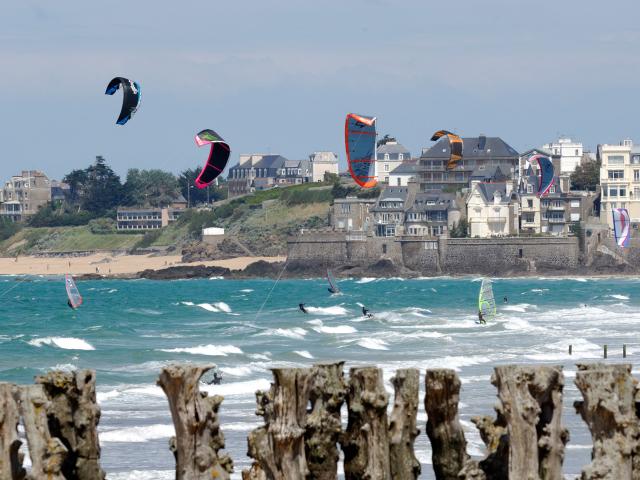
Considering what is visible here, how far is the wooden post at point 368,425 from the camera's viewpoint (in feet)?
35.2

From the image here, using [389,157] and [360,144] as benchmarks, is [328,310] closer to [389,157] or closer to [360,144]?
[360,144]

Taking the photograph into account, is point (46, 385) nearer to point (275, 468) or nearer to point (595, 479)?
point (275, 468)

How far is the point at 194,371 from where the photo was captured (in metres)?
10.2

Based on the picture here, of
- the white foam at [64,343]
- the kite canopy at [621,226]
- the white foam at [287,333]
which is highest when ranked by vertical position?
the kite canopy at [621,226]

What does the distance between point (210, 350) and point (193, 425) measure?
84.3ft

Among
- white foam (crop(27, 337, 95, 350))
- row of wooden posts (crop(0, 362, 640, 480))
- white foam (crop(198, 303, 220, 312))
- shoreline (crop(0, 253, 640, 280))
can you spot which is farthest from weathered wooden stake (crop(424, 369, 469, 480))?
shoreline (crop(0, 253, 640, 280))

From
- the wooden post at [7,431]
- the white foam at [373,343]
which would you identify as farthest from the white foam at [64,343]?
the wooden post at [7,431]

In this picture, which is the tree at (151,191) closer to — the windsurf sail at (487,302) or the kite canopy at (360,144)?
the windsurf sail at (487,302)

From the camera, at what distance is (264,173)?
488ft

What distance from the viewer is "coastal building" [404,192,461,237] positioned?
101 m

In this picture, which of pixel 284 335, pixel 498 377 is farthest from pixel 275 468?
pixel 284 335

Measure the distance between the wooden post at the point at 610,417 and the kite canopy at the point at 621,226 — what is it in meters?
82.5

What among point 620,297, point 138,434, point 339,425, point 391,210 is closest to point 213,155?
point 138,434

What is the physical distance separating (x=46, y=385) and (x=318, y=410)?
1.93 metres
